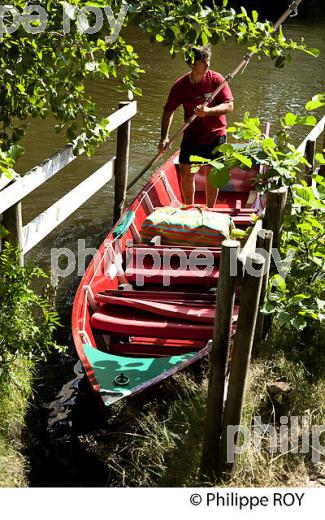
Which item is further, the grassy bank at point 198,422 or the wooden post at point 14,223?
the wooden post at point 14,223

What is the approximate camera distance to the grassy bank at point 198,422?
3.65 meters

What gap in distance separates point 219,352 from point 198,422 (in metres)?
0.74

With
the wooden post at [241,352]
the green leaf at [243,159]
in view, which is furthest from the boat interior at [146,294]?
the wooden post at [241,352]

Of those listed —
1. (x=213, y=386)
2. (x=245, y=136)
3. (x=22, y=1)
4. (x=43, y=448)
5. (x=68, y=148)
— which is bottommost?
(x=43, y=448)

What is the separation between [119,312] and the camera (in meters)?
5.04

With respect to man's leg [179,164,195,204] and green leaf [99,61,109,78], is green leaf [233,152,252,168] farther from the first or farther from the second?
man's leg [179,164,195,204]

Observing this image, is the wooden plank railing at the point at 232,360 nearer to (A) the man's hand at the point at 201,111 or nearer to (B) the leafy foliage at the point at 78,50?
(B) the leafy foliage at the point at 78,50

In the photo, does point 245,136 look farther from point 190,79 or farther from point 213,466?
point 190,79

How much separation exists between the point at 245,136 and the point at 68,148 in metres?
1.81

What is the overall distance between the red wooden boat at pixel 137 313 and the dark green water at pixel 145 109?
1.85 m

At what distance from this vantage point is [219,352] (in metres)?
3.46

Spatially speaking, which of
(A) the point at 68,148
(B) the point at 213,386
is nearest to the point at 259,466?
(B) the point at 213,386

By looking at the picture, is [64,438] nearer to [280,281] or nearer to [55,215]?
[55,215]

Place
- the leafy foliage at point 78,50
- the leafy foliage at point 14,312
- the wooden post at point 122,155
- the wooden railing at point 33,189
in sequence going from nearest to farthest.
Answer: the leafy foliage at point 78,50 < the leafy foliage at point 14,312 < the wooden railing at point 33,189 < the wooden post at point 122,155
